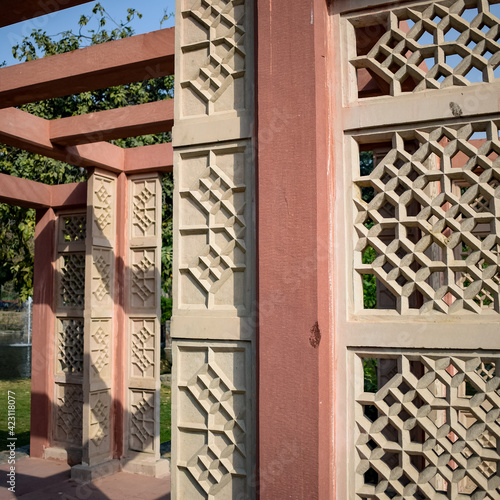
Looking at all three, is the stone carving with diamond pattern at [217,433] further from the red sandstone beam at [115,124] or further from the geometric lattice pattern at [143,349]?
the geometric lattice pattern at [143,349]

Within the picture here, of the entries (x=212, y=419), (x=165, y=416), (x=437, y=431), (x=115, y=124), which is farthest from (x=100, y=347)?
(x=437, y=431)

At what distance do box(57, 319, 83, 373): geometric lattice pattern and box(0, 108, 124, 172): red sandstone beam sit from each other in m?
2.34

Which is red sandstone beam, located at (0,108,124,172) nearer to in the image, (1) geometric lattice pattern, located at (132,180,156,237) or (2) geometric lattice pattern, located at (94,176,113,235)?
(2) geometric lattice pattern, located at (94,176,113,235)

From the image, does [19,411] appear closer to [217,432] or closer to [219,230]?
[217,432]

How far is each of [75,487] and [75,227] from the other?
3.51 meters

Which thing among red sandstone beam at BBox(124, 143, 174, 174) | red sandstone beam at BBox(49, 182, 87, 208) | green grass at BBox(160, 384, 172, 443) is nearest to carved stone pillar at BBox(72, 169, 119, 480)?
red sandstone beam at BBox(124, 143, 174, 174)

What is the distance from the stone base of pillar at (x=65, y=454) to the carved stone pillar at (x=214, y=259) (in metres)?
5.42

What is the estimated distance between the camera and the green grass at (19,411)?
30.3 feet

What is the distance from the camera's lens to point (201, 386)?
9.01 feet

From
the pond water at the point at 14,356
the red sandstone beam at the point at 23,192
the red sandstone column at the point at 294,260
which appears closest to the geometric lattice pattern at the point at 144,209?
the red sandstone beam at the point at 23,192

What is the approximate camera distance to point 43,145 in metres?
5.98

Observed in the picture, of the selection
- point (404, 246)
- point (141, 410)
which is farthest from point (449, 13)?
point (141, 410)

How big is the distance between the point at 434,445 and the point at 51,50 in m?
13.3

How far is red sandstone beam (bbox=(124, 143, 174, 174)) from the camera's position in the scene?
7.03 m
